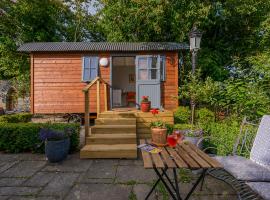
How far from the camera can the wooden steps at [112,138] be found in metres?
4.86

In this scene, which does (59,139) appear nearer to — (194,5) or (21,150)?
(21,150)

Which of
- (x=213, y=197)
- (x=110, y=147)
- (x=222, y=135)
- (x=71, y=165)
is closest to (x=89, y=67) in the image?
(x=110, y=147)

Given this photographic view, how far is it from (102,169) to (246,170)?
2.55 meters

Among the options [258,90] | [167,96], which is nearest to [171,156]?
[258,90]

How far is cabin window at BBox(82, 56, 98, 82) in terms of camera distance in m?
8.51

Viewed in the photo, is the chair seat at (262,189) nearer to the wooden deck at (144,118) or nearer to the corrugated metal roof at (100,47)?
the wooden deck at (144,118)

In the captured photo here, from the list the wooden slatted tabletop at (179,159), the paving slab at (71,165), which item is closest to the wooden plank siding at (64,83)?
the paving slab at (71,165)

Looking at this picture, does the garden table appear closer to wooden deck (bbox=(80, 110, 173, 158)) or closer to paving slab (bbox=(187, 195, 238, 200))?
paving slab (bbox=(187, 195, 238, 200))

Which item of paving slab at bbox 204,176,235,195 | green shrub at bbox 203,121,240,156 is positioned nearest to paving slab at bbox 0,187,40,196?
paving slab at bbox 204,176,235,195

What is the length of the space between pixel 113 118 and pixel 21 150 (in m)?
2.51

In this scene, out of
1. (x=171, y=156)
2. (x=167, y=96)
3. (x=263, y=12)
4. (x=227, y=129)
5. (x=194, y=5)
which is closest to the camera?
(x=171, y=156)

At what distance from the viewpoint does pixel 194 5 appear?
1027 cm

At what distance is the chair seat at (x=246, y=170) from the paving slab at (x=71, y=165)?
2584mm

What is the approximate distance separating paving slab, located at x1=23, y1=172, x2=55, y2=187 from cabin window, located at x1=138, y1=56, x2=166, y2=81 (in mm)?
5219
